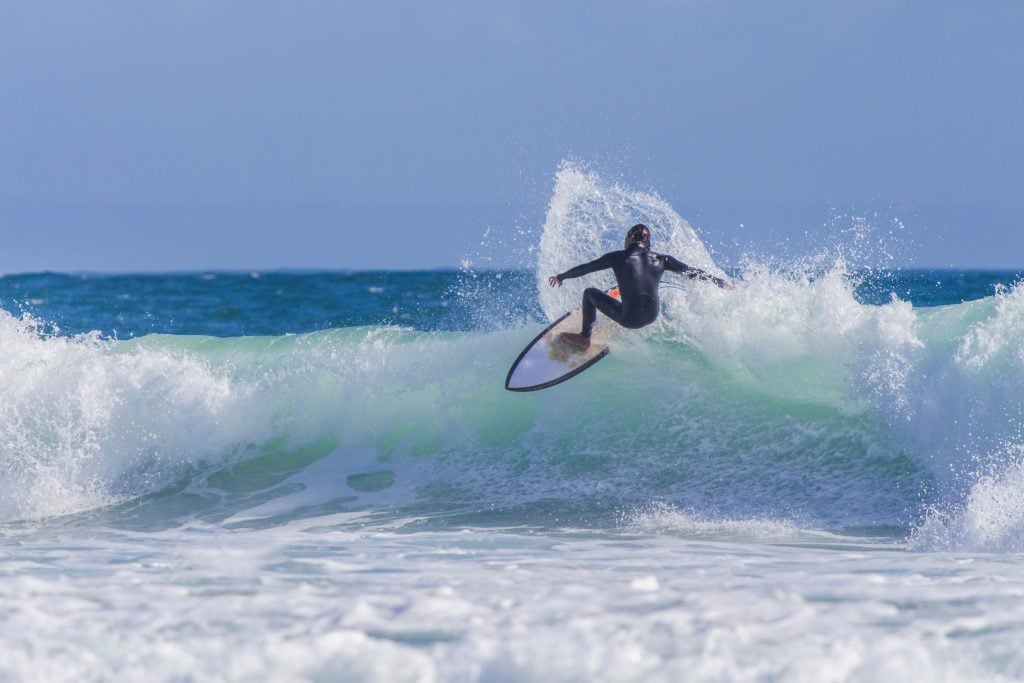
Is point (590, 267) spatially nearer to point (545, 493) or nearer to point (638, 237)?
point (638, 237)

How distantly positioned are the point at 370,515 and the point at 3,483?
10.7ft

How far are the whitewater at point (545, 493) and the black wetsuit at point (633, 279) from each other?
0.88 metres

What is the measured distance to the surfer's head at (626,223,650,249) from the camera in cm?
910

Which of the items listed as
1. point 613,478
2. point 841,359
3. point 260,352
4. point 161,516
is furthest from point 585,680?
point 260,352

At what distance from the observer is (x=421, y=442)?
10039mm

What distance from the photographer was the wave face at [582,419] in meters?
8.00

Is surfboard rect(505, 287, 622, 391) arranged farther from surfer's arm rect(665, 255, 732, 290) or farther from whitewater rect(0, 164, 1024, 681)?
surfer's arm rect(665, 255, 732, 290)

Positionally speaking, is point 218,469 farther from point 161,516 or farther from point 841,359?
point 841,359

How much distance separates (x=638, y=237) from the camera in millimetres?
9109

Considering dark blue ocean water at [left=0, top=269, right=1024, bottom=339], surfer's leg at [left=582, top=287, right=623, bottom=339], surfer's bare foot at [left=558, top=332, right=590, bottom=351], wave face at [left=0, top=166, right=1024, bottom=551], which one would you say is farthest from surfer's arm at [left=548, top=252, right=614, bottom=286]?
dark blue ocean water at [left=0, top=269, right=1024, bottom=339]

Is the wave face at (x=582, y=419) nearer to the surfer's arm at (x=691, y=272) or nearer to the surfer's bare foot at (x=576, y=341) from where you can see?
the surfer's bare foot at (x=576, y=341)

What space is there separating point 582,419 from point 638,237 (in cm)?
180

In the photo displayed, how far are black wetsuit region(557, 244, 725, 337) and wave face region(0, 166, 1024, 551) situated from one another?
2.86ft

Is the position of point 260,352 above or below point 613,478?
above
